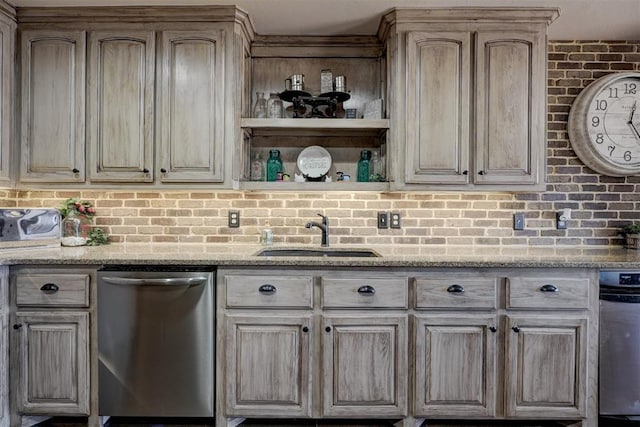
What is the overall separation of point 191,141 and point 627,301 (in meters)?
2.45

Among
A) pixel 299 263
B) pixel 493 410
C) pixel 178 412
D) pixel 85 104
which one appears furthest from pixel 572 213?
pixel 85 104

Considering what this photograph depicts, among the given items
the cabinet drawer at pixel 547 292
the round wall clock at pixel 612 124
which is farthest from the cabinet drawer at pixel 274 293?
the round wall clock at pixel 612 124

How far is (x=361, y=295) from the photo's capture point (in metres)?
1.94

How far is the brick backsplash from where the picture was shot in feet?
8.64

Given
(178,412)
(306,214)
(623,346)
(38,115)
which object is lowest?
(178,412)

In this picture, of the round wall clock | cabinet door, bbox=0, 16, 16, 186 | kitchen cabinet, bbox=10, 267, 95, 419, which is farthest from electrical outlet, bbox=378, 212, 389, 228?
cabinet door, bbox=0, 16, 16, 186

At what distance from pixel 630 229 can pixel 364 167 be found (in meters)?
1.77

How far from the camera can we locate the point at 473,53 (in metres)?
2.29

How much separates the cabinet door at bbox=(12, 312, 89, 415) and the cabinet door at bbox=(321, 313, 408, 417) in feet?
3.96

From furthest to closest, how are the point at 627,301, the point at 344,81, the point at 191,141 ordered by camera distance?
the point at 344,81 < the point at 191,141 < the point at 627,301

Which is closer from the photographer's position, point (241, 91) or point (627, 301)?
point (627, 301)

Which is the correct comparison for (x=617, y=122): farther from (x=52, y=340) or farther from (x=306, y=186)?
(x=52, y=340)

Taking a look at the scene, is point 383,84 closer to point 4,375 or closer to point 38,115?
point 38,115

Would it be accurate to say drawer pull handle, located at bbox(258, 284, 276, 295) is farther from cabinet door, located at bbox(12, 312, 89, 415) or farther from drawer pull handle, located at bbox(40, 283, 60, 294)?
drawer pull handle, located at bbox(40, 283, 60, 294)
